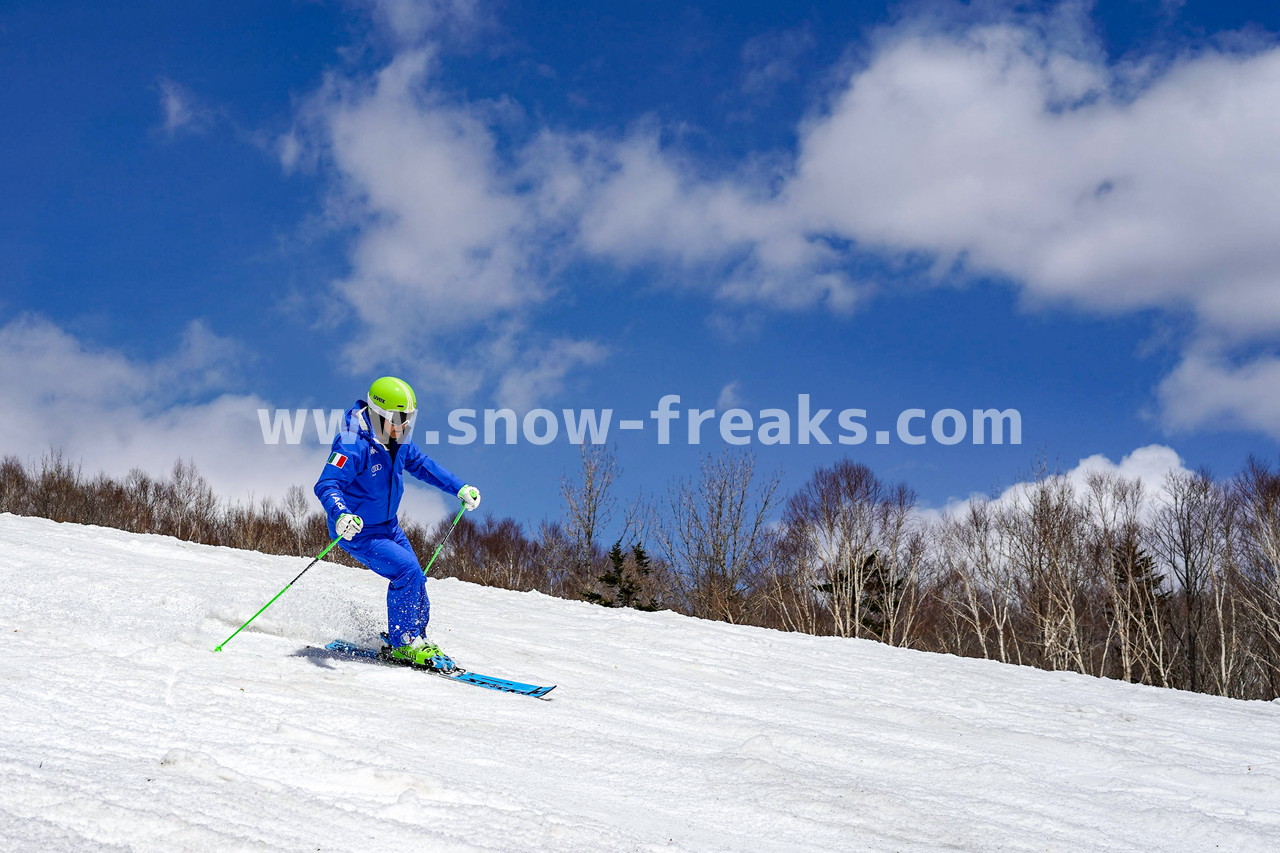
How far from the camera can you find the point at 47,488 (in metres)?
39.9

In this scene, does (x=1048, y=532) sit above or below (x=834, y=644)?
above

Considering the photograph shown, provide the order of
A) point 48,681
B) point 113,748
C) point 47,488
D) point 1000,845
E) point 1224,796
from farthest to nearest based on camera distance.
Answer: point 47,488 → point 1224,796 → point 48,681 → point 1000,845 → point 113,748

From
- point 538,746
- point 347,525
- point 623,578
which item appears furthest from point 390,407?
point 623,578

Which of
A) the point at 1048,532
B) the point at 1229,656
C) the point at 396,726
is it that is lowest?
the point at 1229,656

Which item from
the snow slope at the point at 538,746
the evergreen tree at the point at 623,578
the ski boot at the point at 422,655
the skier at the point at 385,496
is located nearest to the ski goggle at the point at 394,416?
the skier at the point at 385,496

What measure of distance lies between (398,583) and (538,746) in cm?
239

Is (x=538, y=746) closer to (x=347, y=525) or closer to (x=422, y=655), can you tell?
(x=422, y=655)

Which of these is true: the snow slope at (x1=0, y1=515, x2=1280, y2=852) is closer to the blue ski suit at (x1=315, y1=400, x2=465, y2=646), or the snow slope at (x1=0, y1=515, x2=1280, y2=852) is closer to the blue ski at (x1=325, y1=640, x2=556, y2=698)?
the blue ski at (x1=325, y1=640, x2=556, y2=698)

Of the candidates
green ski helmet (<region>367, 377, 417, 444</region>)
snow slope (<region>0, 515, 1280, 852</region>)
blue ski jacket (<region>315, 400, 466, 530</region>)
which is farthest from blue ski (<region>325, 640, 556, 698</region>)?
green ski helmet (<region>367, 377, 417, 444</region>)

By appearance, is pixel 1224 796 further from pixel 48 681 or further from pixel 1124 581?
pixel 1124 581

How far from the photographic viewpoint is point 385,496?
631cm

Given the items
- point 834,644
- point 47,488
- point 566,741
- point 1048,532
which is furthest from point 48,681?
point 47,488

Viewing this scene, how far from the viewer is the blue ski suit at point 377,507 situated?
6086 mm

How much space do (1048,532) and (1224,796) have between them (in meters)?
31.8
